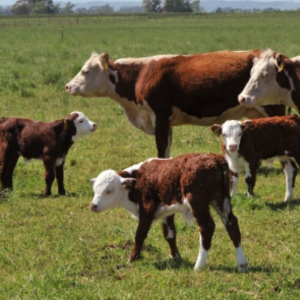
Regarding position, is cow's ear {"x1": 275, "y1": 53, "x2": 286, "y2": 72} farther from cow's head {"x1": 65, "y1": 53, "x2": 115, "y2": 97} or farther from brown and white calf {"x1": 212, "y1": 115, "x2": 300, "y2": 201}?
cow's head {"x1": 65, "y1": 53, "x2": 115, "y2": 97}

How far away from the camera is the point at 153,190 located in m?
6.99

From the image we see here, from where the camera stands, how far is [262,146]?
922cm

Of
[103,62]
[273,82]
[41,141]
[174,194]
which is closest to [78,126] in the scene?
[41,141]

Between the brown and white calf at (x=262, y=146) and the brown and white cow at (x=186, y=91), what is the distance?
1.43 m

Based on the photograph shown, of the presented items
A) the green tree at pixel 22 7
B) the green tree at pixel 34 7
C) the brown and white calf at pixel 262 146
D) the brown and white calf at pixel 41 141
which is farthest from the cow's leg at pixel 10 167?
the green tree at pixel 22 7

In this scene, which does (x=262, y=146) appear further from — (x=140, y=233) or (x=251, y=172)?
(x=140, y=233)

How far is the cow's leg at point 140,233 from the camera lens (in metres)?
6.92

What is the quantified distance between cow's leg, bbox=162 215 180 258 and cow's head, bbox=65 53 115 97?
4.93 meters

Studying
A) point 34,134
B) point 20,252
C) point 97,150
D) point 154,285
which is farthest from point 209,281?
point 97,150

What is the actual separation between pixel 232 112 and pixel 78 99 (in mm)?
7733

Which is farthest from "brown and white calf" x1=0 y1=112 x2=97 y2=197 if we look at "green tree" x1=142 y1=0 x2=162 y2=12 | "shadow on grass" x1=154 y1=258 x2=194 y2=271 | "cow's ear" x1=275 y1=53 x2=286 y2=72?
"green tree" x1=142 y1=0 x2=162 y2=12

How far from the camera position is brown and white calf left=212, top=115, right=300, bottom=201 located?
9117 millimetres

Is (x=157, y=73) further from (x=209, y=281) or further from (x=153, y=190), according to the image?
(x=209, y=281)

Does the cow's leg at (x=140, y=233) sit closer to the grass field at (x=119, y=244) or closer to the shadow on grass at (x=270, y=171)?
the grass field at (x=119, y=244)
